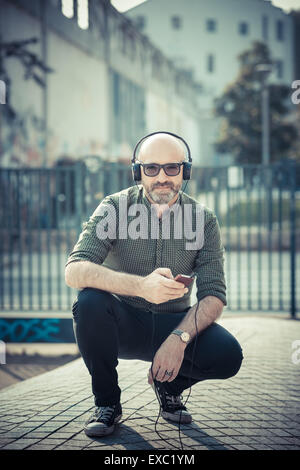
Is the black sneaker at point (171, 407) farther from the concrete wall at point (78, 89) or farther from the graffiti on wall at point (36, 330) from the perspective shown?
the concrete wall at point (78, 89)

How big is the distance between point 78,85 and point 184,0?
4558 centimetres

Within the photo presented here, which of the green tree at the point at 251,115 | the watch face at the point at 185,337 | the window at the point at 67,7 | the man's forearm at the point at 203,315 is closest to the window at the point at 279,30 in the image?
the green tree at the point at 251,115

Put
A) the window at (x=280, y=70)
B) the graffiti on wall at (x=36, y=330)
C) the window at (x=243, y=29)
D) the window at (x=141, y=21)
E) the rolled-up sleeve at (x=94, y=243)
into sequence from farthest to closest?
the window at (x=243, y=29) → the window at (x=280, y=70) → the window at (x=141, y=21) → the graffiti on wall at (x=36, y=330) → the rolled-up sleeve at (x=94, y=243)

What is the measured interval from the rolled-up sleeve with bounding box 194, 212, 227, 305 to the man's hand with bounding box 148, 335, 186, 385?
35 cm

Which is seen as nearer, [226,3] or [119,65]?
[119,65]

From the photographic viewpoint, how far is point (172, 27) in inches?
2616

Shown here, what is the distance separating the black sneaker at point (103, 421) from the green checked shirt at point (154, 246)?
65 centimetres

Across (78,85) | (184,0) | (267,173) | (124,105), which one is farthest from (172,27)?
(267,173)

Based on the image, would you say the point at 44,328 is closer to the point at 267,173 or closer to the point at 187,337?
the point at 267,173

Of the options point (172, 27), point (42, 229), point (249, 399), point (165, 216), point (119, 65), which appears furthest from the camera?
point (172, 27)

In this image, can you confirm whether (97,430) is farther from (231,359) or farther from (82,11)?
(82,11)

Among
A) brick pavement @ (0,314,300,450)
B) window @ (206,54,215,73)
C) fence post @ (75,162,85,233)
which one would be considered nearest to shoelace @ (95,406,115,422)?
brick pavement @ (0,314,300,450)

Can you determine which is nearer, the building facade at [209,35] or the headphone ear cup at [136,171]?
the headphone ear cup at [136,171]

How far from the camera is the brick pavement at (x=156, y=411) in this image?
11.0 feet
